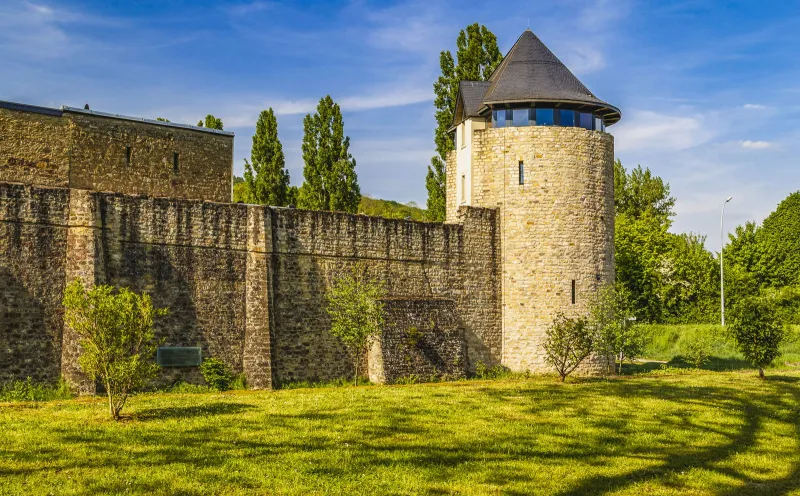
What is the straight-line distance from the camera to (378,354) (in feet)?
85.1

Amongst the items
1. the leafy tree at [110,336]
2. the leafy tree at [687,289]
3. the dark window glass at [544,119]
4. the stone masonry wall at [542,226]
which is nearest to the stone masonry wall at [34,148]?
the leafy tree at [110,336]

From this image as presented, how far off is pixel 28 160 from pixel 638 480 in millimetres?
19212

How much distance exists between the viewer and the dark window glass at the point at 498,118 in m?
29.5

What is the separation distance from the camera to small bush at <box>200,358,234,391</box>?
76.5 ft

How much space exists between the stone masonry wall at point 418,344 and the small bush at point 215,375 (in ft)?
15.6

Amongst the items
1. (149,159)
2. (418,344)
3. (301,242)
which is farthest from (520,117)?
(149,159)

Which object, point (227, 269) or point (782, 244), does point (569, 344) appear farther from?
point (782, 244)

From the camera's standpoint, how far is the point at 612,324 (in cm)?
2761

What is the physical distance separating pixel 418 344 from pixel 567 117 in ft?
31.4


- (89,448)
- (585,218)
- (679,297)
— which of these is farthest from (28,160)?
(679,297)

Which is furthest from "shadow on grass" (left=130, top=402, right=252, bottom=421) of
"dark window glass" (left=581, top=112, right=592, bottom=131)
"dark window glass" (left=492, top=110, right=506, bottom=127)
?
"dark window glass" (left=581, top=112, right=592, bottom=131)

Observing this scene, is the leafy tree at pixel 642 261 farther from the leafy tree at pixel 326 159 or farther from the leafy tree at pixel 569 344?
the leafy tree at pixel 569 344

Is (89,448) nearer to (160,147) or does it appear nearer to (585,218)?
(160,147)

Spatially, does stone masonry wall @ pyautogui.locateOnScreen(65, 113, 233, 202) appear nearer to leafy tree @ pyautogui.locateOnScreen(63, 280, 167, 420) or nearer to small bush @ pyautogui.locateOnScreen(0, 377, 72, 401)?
small bush @ pyautogui.locateOnScreen(0, 377, 72, 401)
